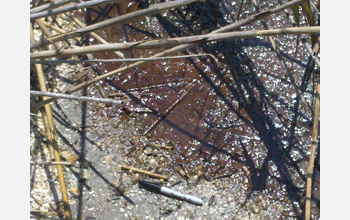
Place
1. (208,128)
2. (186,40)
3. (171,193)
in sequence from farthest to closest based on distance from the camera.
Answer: (208,128), (171,193), (186,40)

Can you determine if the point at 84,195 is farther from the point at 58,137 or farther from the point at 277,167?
the point at 277,167

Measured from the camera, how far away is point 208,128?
6.59 ft

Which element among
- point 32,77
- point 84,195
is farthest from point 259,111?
point 32,77

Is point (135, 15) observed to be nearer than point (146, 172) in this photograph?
Yes

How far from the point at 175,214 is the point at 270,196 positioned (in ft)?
1.61

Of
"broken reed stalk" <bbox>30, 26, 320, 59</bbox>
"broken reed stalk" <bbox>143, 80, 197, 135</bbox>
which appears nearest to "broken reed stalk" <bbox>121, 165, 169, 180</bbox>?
"broken reed stalk" <bbox>143, 80, 197, 135</bbox>

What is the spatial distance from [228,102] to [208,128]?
214 mm

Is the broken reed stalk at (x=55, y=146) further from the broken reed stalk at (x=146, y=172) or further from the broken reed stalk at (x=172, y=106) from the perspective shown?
the broken reed stalk at (x=172, y=106)

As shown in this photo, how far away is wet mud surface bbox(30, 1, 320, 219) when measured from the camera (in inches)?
70.6

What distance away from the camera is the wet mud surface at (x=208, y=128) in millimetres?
1792

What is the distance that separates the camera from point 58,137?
1863 mm

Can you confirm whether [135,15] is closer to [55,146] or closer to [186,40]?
[186,40]

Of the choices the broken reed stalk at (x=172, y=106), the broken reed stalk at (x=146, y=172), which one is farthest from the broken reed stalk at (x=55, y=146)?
the broken reed stalk at (x=172, y=106)

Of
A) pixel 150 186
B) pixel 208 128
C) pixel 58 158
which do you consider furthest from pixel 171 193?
pixel 58 158
